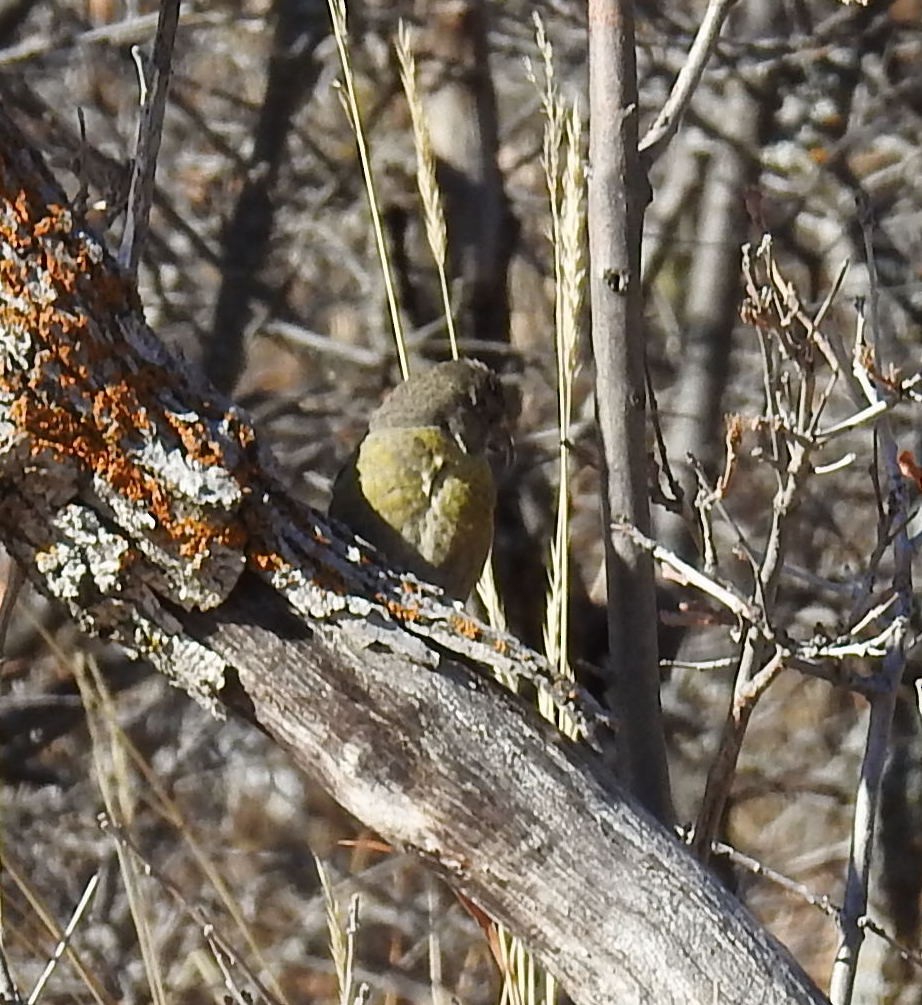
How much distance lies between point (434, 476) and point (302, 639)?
472mm

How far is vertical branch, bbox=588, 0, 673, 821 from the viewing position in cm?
134

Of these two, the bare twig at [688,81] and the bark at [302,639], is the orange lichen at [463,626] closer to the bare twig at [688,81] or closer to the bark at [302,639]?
the bark at [302,639]

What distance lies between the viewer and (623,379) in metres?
1.38

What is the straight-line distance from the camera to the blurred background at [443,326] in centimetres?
351

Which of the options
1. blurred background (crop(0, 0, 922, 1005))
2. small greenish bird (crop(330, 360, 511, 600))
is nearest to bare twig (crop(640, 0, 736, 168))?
small greenish bird (crop(330, 360, 511, 600))

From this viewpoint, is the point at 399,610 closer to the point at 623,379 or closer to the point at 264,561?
the point at 264,561

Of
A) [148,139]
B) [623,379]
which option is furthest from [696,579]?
[148,139]

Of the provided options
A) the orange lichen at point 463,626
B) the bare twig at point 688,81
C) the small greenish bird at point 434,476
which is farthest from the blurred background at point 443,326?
the orange lichen at point 463,626

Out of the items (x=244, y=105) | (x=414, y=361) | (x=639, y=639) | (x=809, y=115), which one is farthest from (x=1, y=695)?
(x=639, y=639)

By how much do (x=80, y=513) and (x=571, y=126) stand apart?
580 mm

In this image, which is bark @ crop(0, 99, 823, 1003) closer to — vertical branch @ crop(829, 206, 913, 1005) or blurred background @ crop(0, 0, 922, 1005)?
vertical branch @ crop(829, 206, 913, 1005)

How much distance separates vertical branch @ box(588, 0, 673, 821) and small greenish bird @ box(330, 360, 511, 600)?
7.6 inches

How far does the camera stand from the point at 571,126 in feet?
4.65

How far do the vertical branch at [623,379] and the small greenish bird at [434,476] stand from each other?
0.63 ft
